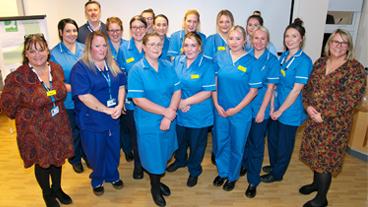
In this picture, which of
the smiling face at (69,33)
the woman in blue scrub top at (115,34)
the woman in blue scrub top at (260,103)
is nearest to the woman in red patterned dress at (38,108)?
the smiling face at (69,33)

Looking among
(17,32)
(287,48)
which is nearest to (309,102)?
(287,48)

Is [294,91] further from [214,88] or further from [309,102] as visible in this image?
[214,88]

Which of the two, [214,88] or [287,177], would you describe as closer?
[214,88]

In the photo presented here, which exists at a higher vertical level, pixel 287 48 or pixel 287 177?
pixel 287 48

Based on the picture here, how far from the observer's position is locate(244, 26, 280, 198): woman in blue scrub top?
2561 millimetres

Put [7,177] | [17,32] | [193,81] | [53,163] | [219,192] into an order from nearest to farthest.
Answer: [53,163] < [193,81] < [219,192] < [7,177] < [17,32]

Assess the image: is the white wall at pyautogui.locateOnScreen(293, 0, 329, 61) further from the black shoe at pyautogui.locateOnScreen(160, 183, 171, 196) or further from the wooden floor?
the black shoe at pyautogui.locateOnScreen(160, 183, 171, 196)

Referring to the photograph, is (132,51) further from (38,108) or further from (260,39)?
(260,39)

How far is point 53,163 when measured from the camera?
7.82 feet

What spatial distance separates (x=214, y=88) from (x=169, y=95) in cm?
44

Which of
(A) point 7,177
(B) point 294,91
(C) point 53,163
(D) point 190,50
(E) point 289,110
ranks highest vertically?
(D) point 190,50

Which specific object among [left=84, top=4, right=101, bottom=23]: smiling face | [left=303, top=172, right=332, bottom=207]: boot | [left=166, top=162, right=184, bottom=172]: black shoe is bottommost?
[left=166, top=162, right=184, bottom=172]: black shoe

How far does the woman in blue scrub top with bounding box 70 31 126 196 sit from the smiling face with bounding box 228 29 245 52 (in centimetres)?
101

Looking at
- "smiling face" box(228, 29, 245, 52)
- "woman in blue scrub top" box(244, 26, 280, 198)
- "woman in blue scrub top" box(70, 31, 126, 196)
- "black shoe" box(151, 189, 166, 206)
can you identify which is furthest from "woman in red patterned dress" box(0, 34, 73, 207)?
"woman in blue scrub top" box(244, 26, 280, 198)
